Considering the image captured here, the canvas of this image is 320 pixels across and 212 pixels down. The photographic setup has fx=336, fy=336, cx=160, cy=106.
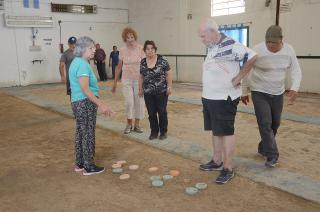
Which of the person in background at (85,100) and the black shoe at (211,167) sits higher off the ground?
the person in background at (85,100)

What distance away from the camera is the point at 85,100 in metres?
3.10

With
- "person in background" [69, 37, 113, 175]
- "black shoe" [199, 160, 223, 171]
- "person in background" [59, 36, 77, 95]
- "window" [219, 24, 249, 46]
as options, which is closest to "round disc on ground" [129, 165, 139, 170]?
"person in background" [69, 37, 113, 175]

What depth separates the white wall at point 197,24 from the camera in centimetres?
817

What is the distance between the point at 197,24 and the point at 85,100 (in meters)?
8.41

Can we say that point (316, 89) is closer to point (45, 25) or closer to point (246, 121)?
point (246, 121)

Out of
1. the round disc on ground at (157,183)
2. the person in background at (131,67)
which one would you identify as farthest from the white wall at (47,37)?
the round disc on ground at (157,183)

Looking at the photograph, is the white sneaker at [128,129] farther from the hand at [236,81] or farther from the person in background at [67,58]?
the hand at [236,81]

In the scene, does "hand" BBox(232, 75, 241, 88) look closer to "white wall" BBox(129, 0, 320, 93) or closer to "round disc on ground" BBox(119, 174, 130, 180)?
A: "round disc on ground" BBox(119, 174, 130, 180)

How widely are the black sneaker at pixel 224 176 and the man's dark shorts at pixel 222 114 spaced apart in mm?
374

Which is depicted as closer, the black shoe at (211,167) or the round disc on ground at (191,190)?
the round disc on ground at (191,190)

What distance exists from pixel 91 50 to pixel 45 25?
9610 millimetres

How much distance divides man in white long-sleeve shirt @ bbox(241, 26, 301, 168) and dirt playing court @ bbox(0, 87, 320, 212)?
0.41 m

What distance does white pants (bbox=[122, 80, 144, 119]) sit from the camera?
14.9 feet

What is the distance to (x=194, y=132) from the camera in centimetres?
485
